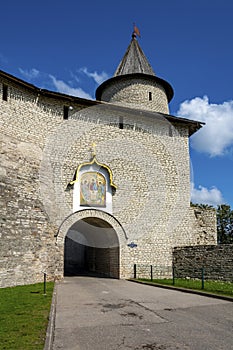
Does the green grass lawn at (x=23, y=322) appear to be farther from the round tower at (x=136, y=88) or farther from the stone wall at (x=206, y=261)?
the round tower at (x=136, y=88)

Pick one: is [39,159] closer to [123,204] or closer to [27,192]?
[27,192]

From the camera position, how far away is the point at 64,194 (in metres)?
15.5

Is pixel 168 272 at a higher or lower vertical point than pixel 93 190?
lower

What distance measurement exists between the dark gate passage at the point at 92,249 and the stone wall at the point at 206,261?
318cm

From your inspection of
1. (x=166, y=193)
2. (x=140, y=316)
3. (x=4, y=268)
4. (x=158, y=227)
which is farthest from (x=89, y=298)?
(x=166, y=193)

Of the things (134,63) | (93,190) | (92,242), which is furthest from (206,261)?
(134,63)

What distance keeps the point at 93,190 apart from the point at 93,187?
6.0 inches

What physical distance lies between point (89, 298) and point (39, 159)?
7.68 metres

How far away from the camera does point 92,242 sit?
815 inches

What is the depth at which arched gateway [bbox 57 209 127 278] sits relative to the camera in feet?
51.1

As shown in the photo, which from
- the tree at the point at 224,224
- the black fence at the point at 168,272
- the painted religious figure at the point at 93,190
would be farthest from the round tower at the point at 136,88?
the tree at the point at 224,224

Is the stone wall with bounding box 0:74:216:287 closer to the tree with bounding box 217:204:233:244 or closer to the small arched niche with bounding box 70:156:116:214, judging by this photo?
the small arched niche with bounding box 70:156:116:214

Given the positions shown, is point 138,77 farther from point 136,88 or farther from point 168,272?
point 168,272

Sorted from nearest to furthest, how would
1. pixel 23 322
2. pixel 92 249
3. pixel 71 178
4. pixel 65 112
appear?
pixel 23 322, pixel 71 178, pixel 65 112, pixel 92 249
